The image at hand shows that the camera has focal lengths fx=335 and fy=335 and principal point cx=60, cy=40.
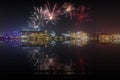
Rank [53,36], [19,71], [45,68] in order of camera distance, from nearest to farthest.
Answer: [19,71] → [45,68] → [53,36]

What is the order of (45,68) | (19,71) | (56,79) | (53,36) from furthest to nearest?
(53,36) → (45,68) → (19,71) → (56,79)

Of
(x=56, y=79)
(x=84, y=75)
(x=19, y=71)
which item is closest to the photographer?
(x=56, y=79)

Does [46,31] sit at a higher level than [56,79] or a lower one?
higher

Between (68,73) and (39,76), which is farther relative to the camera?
(68,73)

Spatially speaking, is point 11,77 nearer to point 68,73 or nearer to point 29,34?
point 68,73

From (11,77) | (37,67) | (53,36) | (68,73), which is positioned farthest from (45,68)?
(53,36)

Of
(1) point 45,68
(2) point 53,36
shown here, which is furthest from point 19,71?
(2) point 53,36

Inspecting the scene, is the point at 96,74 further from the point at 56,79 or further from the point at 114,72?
the point at 56,79

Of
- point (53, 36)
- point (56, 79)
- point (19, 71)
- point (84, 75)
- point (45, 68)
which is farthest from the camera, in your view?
point (53, 36)

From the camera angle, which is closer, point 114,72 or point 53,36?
point 114,72
